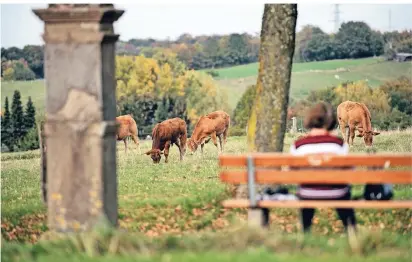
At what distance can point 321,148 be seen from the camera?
13.2 metres

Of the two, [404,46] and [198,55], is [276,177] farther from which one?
[198,55]

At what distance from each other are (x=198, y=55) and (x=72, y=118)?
12783cm

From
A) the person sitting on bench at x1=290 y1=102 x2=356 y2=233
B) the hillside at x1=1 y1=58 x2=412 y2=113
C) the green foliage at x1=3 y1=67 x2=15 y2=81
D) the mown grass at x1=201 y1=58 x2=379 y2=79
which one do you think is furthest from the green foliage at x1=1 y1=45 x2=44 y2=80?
the person sitting on bench at x1=290 y1=102 x2=356 y2=233

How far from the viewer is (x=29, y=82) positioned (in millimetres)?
92438

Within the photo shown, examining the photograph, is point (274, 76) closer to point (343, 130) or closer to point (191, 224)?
point (191, 224)

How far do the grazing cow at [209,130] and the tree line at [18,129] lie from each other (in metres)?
20.0

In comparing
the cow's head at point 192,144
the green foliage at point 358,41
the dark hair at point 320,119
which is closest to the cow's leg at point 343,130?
the cow's head at point 192,144

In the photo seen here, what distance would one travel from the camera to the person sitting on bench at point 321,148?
13.0 m

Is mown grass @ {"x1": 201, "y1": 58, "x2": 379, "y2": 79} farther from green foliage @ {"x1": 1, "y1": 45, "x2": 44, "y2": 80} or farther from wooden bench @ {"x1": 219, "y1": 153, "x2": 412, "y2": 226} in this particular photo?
wooden bench @ {"x1": 219, "y1": 153, "x2": 412, "y2": 226}

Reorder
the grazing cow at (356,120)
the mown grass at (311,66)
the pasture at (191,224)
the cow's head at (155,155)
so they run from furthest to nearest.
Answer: the mown grass at (311,66)
the grazing cow at (356,120)
the cow's head at (155,155)
the pasture at (191,224)

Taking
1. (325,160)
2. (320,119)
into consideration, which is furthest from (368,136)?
(325,160)

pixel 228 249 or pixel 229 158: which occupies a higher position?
pixel 229 158

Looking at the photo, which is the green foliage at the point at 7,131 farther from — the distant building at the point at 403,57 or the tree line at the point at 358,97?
the distant building at the point at 403,57

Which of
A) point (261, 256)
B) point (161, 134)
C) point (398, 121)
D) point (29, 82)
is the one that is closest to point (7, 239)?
point (261, 256)
